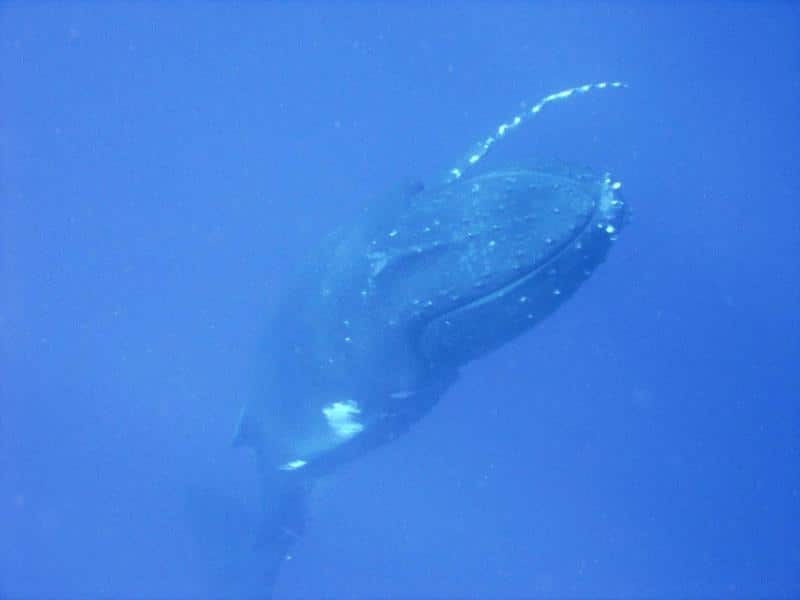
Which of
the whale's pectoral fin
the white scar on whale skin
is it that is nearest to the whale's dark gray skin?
the white scar on whale skin

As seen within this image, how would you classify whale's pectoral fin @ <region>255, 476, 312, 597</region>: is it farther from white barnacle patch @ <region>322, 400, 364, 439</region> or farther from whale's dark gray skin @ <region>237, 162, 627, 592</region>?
white barnacle patch @ <region>322, 400, 364, 439</region>

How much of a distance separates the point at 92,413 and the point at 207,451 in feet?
12.5

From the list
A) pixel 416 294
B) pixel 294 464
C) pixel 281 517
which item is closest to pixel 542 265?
pixel 416 294

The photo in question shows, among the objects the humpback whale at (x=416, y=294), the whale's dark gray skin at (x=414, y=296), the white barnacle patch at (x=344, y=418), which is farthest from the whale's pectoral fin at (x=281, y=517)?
the white barnacle patch at (x=344, y=418)

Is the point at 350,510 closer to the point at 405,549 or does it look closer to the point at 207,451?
the point at 405,549

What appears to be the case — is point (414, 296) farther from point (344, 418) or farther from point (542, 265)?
point (344, 418)

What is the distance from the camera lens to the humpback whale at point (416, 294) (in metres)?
5.29

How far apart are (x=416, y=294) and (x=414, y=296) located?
0.02 meters

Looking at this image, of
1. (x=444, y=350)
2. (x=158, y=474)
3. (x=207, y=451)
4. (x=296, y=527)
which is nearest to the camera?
(x=444, y=350)

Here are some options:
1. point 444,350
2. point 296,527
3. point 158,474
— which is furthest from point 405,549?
point 444,350

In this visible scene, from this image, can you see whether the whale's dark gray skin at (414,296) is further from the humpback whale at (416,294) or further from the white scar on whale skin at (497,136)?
the white scar on whale skin at (497,136)

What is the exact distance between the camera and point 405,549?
53.1 feet

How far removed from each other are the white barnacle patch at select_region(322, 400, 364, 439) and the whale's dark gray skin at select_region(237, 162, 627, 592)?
1cm

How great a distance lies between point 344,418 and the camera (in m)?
6.57
